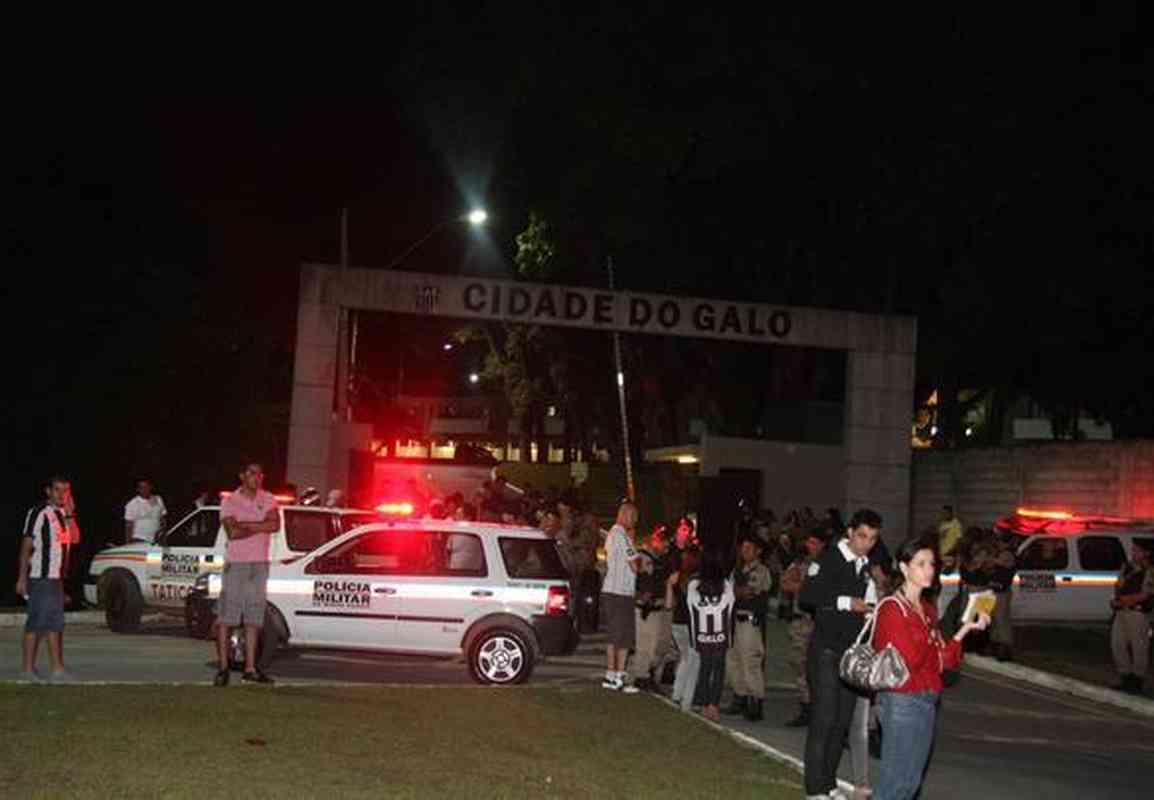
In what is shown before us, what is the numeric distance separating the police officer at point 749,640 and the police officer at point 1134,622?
5.39 metres

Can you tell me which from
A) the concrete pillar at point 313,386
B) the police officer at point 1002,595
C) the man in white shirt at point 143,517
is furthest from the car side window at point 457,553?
the concrete pillar at point 313,386

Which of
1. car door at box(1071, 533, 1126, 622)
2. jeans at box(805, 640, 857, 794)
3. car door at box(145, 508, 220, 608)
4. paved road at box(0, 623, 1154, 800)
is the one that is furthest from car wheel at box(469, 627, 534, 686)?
car door at box(1071, 533, 1126, 622)

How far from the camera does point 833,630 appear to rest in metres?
9.73

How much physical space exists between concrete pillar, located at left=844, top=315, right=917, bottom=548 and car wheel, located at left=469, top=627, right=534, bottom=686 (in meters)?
14.6

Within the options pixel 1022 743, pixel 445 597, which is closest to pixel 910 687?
pixel 1022 743

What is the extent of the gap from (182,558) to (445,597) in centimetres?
492

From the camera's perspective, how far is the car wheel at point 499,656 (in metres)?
14.6

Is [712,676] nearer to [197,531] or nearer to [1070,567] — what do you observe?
[197,531]

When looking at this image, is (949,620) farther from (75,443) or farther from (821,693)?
(75,443)

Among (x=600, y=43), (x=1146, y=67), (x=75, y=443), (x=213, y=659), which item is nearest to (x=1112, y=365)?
(x=1146, y=67)

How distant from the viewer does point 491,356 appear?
59594 millimetres

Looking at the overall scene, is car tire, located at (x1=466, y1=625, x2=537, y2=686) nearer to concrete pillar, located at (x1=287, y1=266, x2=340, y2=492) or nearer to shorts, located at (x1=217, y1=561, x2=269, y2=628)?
shorts, located at (x1=217, y1=561, x2=269, y2=628)

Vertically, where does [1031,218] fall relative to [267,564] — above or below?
above

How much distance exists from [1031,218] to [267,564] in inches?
1030
